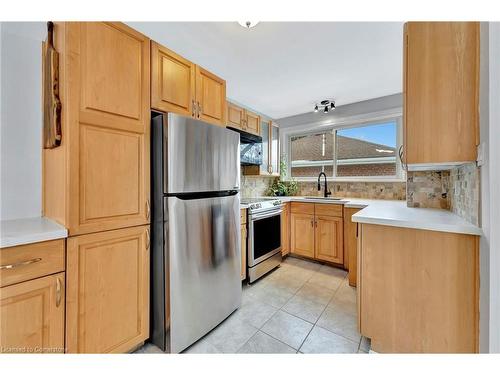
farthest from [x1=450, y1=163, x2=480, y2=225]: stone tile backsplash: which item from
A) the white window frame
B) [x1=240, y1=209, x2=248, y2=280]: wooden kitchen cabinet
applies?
[x1=240, y1=209, x2=248, y2=280]: wooden kitchen cabinet

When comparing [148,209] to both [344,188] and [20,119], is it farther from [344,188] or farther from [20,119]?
[344,188]

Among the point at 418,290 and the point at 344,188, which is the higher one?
the point at 344,188

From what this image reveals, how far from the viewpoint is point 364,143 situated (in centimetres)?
313

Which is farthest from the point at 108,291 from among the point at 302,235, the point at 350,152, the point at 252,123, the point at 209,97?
the point at 350,152

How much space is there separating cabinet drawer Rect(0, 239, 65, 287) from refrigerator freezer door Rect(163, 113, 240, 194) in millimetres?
599

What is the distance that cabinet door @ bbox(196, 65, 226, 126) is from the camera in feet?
5.60

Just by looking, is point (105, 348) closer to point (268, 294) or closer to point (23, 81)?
point (268, 294)

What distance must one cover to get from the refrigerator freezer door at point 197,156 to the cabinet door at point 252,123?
118 centimetres

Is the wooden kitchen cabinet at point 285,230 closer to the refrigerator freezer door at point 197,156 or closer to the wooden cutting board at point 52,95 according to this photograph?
the refrigerator freezer door at point 197,156

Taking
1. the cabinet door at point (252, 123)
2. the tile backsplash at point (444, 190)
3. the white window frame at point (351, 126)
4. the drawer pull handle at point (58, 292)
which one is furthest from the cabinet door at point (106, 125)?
the white window frame at point (351, 126)

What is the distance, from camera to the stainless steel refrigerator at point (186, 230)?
4.33ft

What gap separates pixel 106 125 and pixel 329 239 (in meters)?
2.66

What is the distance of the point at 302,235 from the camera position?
296 centimetres

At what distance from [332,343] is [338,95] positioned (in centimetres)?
276
